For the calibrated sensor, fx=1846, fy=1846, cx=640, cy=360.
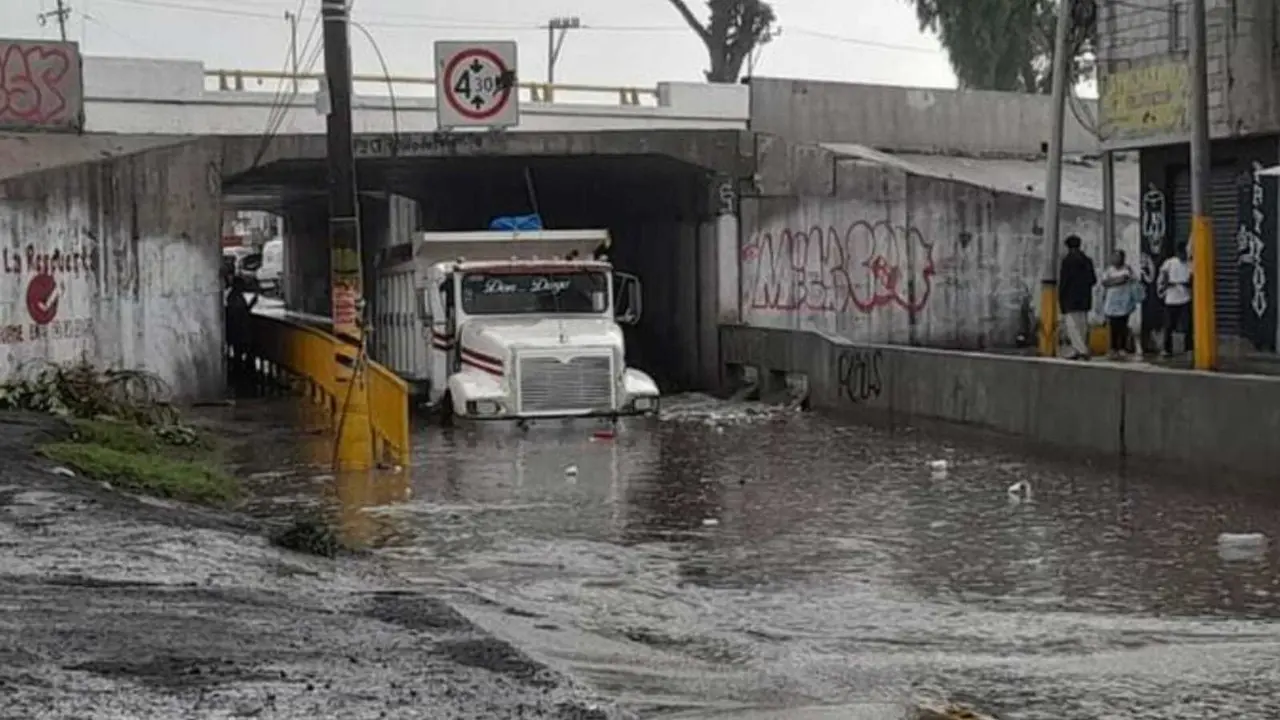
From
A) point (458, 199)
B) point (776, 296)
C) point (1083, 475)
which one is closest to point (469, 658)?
point (1083, 475)

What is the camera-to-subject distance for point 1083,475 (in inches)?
724

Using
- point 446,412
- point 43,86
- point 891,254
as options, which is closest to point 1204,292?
point 446,412

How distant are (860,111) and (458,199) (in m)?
9.68

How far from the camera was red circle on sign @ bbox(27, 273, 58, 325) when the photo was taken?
1076 inches

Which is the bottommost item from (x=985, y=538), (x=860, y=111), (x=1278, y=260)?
(x=985, y=538)

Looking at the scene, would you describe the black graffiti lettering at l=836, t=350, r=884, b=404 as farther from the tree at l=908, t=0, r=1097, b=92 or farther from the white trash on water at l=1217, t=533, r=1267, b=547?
the tree at l=908, t=0, r=1097, b=92

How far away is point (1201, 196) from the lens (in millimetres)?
22016

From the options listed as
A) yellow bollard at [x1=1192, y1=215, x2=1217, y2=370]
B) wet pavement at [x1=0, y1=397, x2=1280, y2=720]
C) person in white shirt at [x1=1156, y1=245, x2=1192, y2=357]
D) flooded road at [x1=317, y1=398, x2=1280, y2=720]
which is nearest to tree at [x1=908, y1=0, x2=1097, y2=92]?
person in white shirt at [x1=1156, y1=245, x2=1192, y2=357]

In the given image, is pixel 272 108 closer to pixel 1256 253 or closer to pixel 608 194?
pixel 608 194

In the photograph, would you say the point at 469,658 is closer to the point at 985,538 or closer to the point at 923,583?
the point at 923,583

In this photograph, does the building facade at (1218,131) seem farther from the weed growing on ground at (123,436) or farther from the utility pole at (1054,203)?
the weed growing on ground at (123,436)

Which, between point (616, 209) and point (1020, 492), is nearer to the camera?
point (1020, 492)

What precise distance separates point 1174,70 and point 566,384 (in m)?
11.0

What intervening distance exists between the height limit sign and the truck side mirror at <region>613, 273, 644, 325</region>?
369 centimetres
